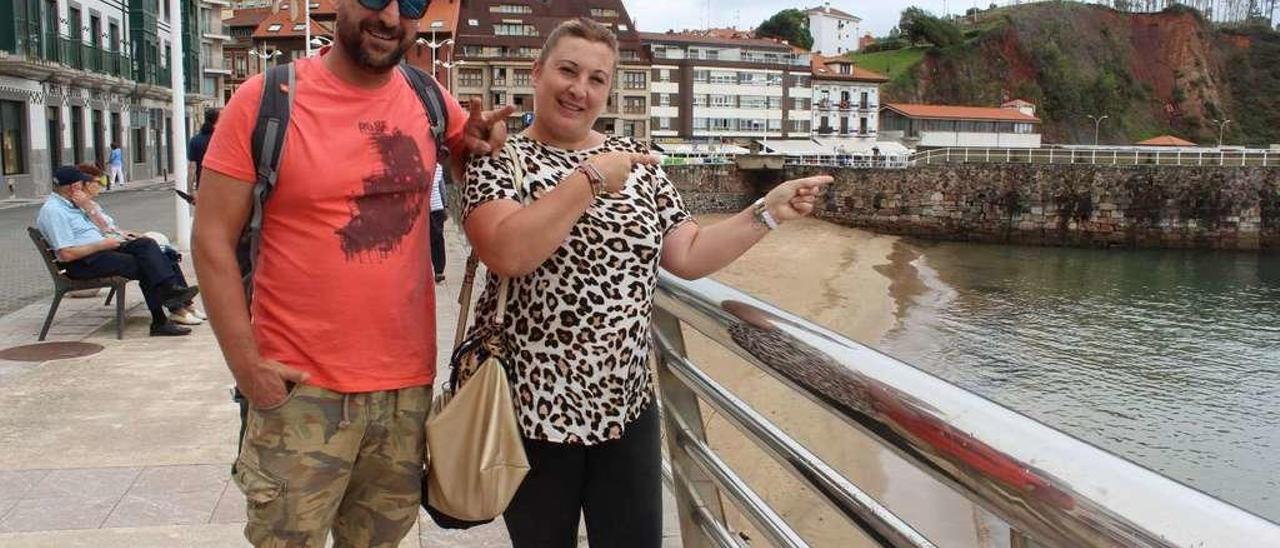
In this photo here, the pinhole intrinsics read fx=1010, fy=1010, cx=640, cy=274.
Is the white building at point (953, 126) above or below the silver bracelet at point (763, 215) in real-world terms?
above

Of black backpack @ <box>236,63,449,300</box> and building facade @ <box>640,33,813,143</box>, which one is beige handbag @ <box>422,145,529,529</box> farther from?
building facade @ <box>640,33,813,143</box>

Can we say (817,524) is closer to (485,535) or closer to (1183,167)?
(485,535)

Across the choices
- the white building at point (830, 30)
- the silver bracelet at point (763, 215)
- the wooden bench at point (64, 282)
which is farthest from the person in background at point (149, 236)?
the white building at point (830, 30)

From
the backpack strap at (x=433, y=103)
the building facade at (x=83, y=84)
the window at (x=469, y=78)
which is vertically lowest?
the backpack strap at (x=433, y=103)

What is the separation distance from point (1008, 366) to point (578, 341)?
642 inches

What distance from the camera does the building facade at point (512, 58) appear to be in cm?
6488

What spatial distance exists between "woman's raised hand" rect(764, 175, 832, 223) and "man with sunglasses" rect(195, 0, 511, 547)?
1.89 feet

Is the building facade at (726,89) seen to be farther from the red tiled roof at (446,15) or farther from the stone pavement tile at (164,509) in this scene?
the stone pavement tile at (164,509)

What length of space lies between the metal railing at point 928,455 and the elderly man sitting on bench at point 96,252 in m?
5.72

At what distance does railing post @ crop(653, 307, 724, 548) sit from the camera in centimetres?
225

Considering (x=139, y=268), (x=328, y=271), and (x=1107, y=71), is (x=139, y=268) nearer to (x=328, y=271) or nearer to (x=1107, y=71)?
(x=328, y=271)

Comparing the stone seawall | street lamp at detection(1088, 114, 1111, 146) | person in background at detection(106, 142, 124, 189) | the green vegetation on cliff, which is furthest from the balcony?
street lamp at detection(1088, 114, 1111, 146)

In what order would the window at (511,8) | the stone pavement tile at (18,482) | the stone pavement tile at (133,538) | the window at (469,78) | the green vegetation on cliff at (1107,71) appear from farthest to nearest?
the green vegetation on cliff at (1107,71) < the window at (511,8) < the window at (469,78) < the stone pavement tile at (18,482) < the stone pavement tile at (133,538)

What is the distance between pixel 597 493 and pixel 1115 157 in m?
47.7
